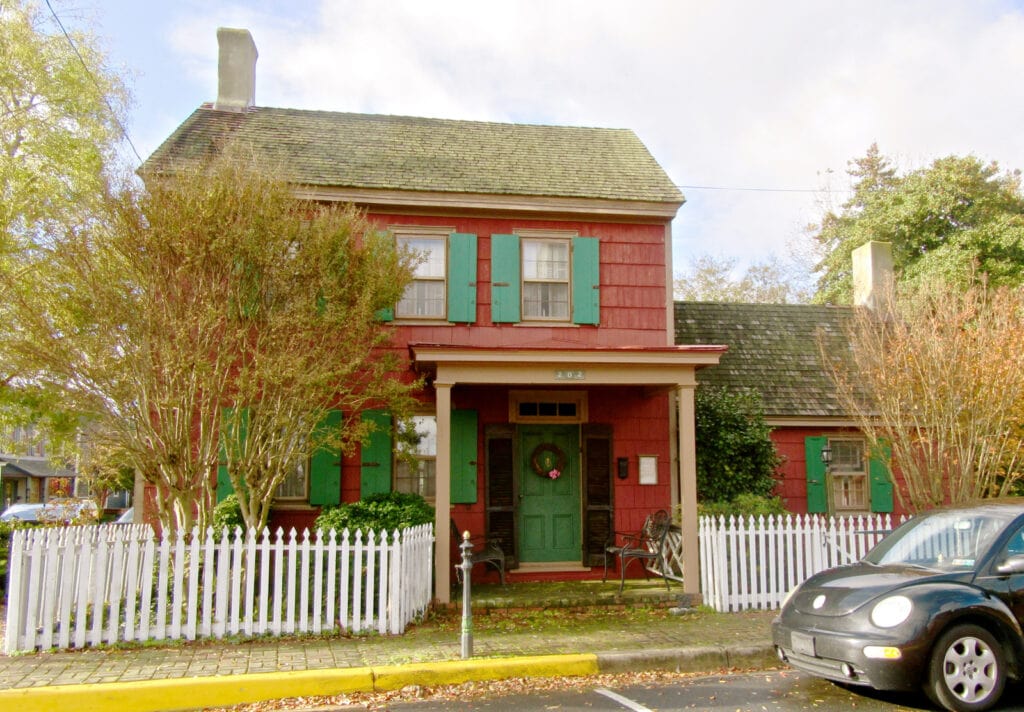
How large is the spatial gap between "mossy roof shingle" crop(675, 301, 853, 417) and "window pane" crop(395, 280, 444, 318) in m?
4.36

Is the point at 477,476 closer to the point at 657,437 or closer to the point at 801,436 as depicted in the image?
the point at 657,437

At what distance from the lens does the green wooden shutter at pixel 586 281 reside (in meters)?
11.8

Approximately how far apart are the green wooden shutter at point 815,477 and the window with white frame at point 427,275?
20.5 ft

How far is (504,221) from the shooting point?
39.2ft

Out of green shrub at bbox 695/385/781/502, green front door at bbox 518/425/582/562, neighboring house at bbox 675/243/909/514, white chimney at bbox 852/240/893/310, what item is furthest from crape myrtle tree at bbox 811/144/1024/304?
green front door at bbox 518/425/582/562

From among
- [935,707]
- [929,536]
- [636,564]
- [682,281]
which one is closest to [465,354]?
[636,564]

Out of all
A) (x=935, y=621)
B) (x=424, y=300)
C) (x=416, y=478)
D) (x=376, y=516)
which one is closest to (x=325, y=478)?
(x=416, y=478)

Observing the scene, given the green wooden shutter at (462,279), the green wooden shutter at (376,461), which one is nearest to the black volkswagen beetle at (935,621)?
the green wooden shutter at (376,461)

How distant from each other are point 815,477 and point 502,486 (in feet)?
16.8

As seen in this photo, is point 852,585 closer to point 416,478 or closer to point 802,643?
point 802,643

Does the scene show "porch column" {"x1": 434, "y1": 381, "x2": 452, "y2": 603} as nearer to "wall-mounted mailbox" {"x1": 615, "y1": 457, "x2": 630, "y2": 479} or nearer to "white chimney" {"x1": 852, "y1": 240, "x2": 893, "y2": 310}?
"wall-mounted mailbox" {"x1": 615, "y1": 457, "x2": 630, "y2": 479}

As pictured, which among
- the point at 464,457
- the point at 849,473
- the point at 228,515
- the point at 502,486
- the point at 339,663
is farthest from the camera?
the point at 849,473

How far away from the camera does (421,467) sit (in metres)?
11.5

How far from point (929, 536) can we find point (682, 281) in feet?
90.0
